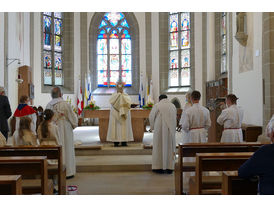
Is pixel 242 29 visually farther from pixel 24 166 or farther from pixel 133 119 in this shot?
pixel 24 166

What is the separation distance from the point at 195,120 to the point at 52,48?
11315mm

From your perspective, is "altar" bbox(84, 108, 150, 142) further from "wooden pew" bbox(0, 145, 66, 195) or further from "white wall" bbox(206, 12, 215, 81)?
"white wall" bbox(206, 12, 215, 81)

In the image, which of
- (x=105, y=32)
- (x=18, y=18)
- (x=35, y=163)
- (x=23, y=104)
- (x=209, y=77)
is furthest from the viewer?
(x=105, y=32)

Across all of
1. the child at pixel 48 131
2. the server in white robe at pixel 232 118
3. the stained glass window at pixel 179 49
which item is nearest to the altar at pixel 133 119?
the server in white robe at pixel 232 118

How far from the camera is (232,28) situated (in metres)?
11.2

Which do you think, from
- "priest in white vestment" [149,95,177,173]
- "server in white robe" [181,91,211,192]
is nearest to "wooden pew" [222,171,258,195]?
"server in white robe" [181,91,211,192]

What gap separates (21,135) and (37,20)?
34.7ft

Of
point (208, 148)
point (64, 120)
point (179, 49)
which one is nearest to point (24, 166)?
point (208, 148)

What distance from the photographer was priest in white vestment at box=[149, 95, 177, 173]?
21.7 ft

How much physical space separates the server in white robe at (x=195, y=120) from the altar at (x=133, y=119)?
357 centimetres

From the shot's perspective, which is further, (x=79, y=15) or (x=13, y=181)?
(x=79, y=15)

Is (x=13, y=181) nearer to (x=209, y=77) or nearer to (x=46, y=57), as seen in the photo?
(x=209, y=77)

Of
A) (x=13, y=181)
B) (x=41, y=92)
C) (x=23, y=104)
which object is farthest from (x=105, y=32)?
(x=13, y=181)

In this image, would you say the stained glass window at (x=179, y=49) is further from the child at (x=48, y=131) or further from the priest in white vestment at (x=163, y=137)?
the child at (x=48, y=131)
